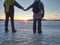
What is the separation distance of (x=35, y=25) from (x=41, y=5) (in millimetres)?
1073

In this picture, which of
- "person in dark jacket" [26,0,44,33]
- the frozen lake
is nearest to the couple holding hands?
"person in dark jacket" [26,0,44,33]

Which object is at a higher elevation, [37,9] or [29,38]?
[37,9]

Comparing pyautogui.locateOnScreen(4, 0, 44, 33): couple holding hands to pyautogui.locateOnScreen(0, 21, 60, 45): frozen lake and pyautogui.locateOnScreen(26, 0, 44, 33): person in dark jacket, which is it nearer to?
pyautogui.locateOnScreen(26, 0, 44, 33): person in dark jacket

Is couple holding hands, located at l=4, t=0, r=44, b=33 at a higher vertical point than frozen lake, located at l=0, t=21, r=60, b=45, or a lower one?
higher

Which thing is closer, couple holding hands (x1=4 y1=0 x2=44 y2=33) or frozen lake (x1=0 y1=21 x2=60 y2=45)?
frozen lake (x1=0 y1=21 x2=60 y2=45)

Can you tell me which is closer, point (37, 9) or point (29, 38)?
point (29, 38)

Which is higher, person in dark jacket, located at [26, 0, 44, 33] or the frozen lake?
person in dark jacket, located at [26, 0, 44, 33]

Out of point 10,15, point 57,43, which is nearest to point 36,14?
point 10,15

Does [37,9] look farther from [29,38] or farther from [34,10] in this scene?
[29,38]

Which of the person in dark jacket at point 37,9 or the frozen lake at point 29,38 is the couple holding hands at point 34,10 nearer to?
the person in dark jacket at point 37,9

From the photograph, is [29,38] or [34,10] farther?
[34,10]

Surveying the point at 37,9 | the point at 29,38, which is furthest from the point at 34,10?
the point at 29,38

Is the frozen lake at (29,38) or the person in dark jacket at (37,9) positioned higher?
the person in dark jacket at (37,9)

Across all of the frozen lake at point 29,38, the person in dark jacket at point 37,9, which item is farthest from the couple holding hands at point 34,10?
the frozen lake at point 29,38
